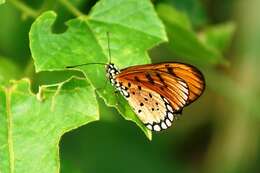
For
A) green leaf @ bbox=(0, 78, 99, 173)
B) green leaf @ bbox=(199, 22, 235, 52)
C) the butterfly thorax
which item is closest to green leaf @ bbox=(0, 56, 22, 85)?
green leaf @ bbox=(0, 78, 99, 173)

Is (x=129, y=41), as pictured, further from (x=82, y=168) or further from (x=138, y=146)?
(x=138, y=146)

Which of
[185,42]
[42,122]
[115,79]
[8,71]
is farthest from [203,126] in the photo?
[42,122]

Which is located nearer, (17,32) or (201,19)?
(201,19)

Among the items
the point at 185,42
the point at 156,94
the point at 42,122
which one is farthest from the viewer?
the point at 185,42

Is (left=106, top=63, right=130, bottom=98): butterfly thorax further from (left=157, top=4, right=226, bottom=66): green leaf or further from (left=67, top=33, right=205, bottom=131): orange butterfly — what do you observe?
(left=157, top=4, right=226, bottom=66): green leaf

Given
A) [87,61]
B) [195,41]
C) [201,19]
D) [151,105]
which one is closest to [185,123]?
[201,19]

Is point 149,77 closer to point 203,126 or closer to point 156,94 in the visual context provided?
point 156,94
